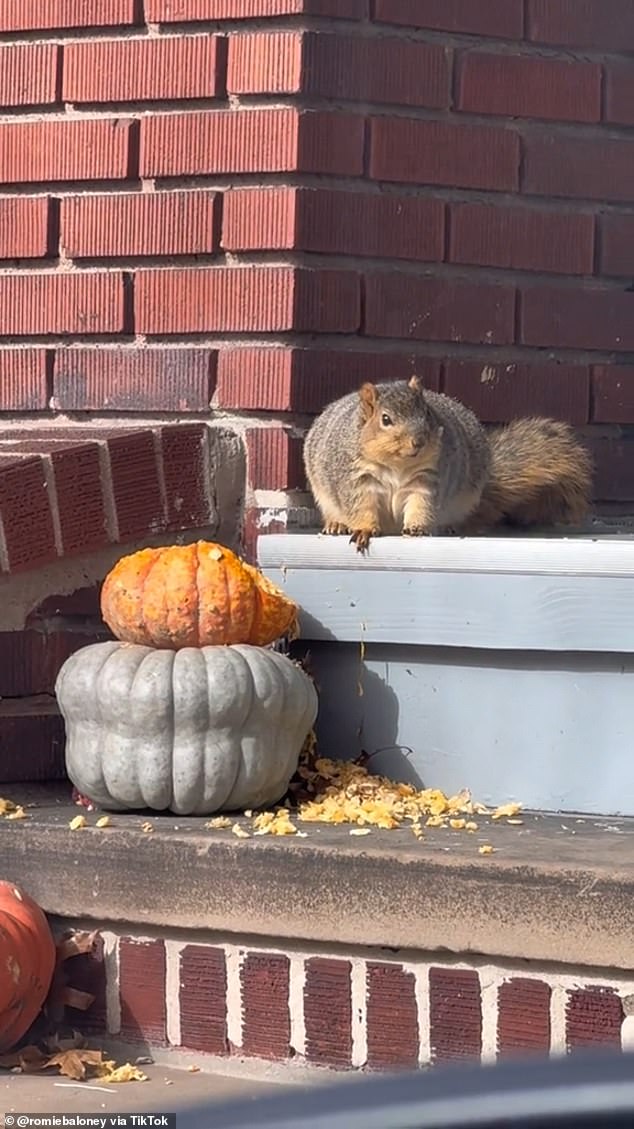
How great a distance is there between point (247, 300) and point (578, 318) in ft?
2.88

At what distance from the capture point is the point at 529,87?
396 centimetres

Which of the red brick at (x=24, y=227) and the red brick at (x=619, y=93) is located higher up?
the red brick at (x=619, y=93)

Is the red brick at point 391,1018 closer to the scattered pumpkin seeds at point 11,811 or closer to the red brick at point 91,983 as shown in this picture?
the red brick at point 91,983

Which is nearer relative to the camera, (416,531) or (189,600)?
(189,600)

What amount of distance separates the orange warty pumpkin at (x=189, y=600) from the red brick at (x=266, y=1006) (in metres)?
0.63

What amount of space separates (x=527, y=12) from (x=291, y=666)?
5.73ft

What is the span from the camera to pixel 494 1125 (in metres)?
0.82

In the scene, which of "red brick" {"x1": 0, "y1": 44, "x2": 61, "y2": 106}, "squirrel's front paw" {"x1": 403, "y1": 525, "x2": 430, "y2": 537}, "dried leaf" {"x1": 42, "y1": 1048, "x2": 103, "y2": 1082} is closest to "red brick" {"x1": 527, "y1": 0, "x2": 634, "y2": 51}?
"red brick" {"x1": 0, "y1": 44, "x2": 61, "y2": 106}

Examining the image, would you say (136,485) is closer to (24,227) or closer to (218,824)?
(24,227)

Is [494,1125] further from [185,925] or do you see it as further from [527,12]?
[527,12]

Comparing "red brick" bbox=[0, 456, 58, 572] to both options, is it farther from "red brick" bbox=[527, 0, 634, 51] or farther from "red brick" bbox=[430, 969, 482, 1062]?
"red brick" bbox=[527, 0, 634, 51]

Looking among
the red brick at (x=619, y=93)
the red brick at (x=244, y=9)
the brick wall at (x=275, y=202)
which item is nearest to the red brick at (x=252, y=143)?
the brick wall at (x=275, y=202)

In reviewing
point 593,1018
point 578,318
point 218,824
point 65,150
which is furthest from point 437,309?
point 593,1018

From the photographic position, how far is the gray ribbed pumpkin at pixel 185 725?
308 centimetres
